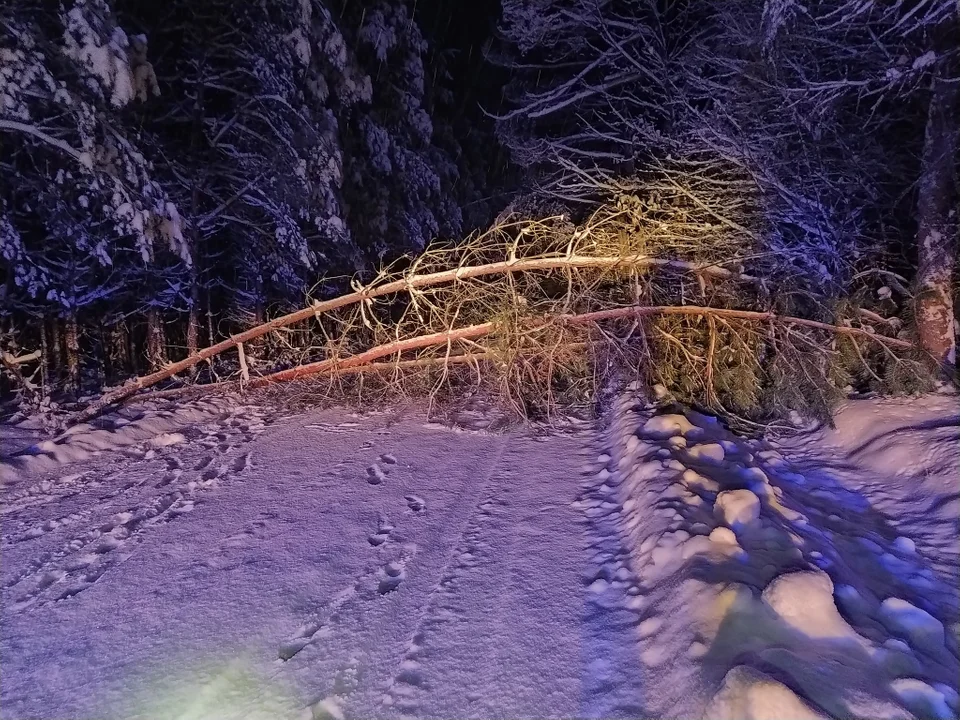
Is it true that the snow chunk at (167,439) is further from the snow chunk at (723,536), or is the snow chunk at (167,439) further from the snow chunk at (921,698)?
the snow chunk at (921,698)

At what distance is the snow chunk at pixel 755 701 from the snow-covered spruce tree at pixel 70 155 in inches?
264

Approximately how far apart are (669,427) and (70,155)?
6.63 m

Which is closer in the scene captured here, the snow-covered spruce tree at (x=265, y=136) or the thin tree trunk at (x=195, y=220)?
the snow-covered spruce tree at (x=265, y=136)

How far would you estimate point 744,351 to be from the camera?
6.82 meters

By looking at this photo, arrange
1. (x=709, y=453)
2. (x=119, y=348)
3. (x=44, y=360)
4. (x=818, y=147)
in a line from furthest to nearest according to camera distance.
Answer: (x=119, y=348) < (x=44, y=360) < (x=818, y=147) < (x=709, y=453)

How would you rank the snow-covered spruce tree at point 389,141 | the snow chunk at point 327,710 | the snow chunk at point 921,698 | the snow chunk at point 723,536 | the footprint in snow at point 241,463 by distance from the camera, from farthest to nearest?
the snow-covered spruce tree at point 389,141 → the footprint in snow at point 241,463 → the snow chunk at point 723,536 → the snow chunk at point 327,710 → the snow chunk at point 921,698

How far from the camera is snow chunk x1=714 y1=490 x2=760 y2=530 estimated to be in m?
3.79

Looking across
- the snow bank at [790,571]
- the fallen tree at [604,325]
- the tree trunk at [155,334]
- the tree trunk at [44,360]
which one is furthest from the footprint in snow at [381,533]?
the tree trunk at [155,334]

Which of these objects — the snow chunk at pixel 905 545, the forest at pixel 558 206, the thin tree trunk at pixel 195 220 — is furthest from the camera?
the thin tree trunk at pixel 195 220

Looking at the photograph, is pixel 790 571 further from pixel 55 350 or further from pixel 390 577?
pixel 55 350

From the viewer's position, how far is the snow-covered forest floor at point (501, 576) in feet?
9.14

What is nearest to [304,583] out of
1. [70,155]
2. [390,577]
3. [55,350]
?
[390,577]

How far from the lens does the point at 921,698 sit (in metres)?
2.54

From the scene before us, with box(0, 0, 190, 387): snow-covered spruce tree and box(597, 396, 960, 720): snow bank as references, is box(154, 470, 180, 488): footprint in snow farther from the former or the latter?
box(597, 396, 960, 720): snow bank
